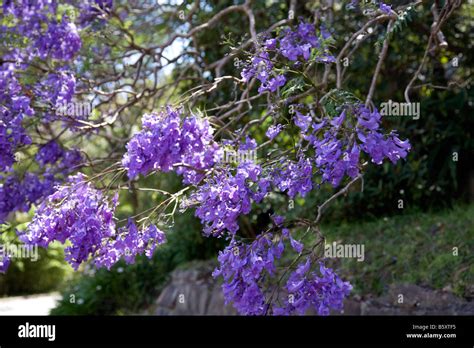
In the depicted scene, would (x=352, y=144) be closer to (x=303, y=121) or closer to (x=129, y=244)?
(x=303, y=121)

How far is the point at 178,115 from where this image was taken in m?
3.29

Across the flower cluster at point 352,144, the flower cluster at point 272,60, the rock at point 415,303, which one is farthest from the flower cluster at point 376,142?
the rock at point 415,303

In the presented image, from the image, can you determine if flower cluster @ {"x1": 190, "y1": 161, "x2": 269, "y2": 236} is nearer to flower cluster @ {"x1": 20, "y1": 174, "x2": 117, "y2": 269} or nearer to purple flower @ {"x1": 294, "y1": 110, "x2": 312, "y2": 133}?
purple flower @ {"x1": 294, "y1": 110, "x2": 312, "y2": 133}

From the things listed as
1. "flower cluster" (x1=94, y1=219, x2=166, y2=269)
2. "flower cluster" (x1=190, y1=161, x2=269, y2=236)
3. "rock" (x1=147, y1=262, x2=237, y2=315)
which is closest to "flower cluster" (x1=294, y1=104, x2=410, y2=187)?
"flower cluster" (x1=190, y1=161, x2=269, y2=236)

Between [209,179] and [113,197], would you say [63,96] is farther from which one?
[209,179]

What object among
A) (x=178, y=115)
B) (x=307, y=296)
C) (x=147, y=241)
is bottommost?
(x=307, y=296)

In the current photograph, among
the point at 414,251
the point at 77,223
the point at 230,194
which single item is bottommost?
the point at 414,251

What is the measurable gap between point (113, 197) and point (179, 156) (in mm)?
567

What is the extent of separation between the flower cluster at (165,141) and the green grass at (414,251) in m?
2.13

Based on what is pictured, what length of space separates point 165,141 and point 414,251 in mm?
2603

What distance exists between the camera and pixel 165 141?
3219mm

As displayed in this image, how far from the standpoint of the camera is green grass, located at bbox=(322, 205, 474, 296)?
4734 mm

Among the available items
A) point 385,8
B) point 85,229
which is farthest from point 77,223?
point 385,8
